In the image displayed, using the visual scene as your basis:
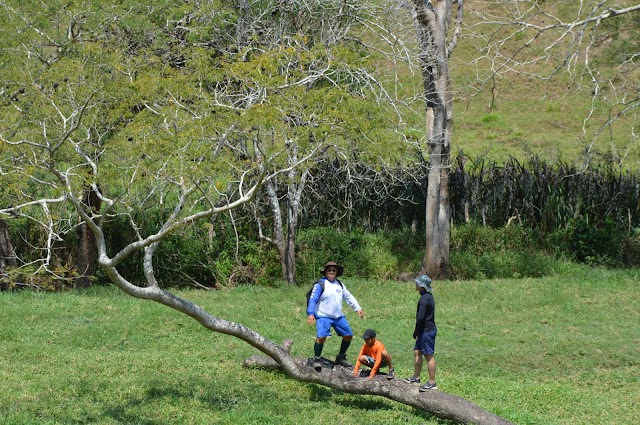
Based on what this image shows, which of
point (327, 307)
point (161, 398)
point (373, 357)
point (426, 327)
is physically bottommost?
point (161, 398)

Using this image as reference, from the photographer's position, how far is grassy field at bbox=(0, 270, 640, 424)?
9477 mm

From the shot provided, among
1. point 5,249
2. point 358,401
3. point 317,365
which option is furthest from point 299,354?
point 5,249

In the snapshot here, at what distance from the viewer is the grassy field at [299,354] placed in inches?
373

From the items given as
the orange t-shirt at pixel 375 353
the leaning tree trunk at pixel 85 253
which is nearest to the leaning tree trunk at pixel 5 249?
the leaning tree trunk at pixel 85 253

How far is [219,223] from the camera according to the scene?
18.7m

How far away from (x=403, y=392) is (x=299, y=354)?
10.7ft

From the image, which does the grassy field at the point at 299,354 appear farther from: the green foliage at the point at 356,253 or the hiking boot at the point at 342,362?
the green foliage at the point at 356,253

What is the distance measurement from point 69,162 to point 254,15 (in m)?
6.74

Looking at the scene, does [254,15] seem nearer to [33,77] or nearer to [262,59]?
[33,77]

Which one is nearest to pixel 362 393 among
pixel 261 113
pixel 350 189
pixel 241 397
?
pixel 241 397

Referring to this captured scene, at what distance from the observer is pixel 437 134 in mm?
18266

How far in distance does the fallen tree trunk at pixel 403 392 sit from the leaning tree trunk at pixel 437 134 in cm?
890

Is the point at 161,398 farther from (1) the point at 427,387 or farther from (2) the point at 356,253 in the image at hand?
(2) the point at 356,253

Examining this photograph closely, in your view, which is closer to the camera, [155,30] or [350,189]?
[155,30]
